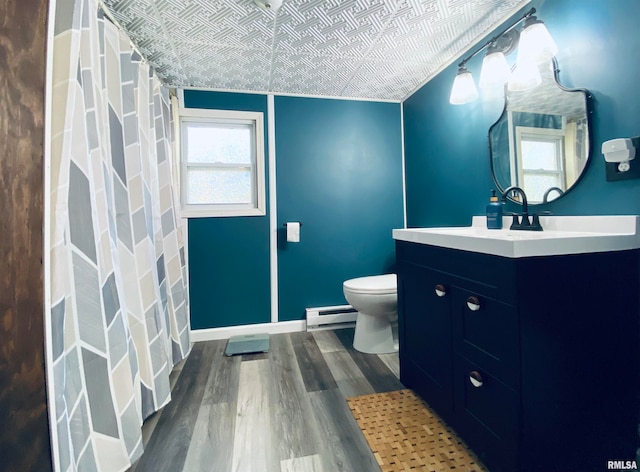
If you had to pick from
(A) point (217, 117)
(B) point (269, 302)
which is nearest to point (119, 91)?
(A) point (217, 117)

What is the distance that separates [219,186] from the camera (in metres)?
2.37

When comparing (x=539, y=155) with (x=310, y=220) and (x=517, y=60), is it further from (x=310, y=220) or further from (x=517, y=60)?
(x=310, y=220)

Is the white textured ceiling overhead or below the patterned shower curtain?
overhead

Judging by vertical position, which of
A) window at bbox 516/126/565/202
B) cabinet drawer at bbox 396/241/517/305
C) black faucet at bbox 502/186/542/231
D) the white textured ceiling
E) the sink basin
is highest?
the white textured ceiling

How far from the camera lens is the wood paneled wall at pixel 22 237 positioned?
58cm

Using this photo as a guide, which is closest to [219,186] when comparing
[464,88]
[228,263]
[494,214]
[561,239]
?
[228,263]

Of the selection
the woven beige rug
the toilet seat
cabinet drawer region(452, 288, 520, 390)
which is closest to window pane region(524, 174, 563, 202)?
cabinet drawer region(452, 288, 520, 390)

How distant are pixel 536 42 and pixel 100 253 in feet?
6.20

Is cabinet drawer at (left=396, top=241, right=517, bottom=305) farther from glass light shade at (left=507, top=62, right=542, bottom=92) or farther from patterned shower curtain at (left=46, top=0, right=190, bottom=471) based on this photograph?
patterned shower curtain at (left=46, top=0, right=190, bottom=471)

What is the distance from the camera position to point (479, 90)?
5.49 ft

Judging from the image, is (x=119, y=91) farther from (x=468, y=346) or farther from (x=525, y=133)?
(x=525, y=133)

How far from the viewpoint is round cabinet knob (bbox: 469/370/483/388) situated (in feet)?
3.17

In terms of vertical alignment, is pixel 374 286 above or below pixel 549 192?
below

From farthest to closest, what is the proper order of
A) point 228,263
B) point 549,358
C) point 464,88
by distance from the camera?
point 228,263 → point 464,88 → point 549,358
